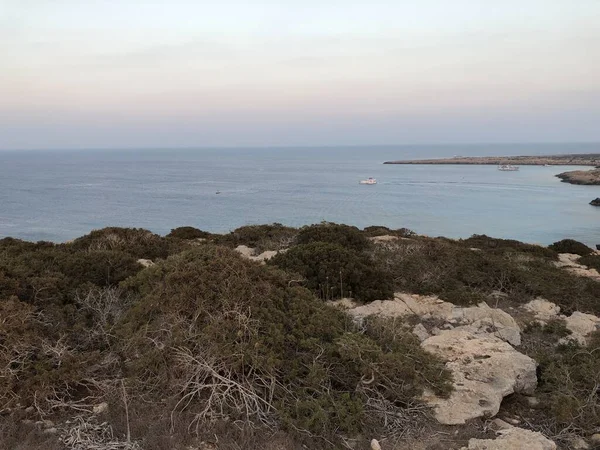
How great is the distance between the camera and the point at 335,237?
1324 cm

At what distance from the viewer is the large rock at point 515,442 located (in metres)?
4.28

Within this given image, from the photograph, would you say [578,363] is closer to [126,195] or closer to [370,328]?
[370,328]

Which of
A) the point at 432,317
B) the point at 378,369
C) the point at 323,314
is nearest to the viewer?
the point at 378,369

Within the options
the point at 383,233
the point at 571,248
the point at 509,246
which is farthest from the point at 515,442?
the point at 571,248

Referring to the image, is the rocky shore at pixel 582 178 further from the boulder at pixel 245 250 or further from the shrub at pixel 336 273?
the shrub at pixel 336 273

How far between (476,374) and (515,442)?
1479 millimetres

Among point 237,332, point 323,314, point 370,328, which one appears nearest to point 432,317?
point 370,328

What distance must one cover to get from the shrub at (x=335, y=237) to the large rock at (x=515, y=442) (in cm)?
848

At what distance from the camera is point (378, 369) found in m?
5.23

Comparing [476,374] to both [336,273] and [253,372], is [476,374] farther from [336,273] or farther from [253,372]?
[336,273]

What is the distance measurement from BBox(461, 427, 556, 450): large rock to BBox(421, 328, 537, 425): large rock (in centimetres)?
51

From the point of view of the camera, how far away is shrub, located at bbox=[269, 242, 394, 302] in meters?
9.46

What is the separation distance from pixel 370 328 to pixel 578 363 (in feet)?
9.82

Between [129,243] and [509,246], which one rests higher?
[129,243]
